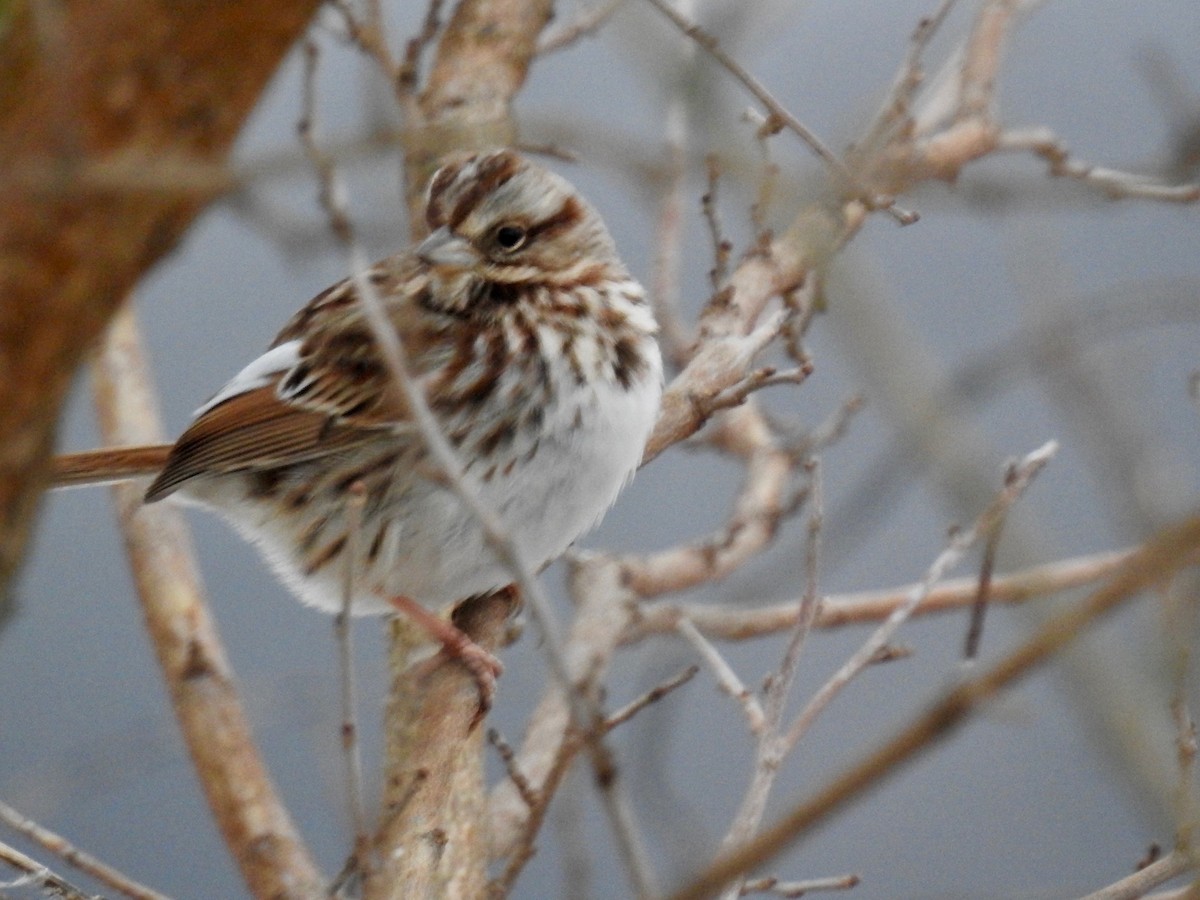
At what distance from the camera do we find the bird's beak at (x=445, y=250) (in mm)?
2777

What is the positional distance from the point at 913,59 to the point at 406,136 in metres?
2.06

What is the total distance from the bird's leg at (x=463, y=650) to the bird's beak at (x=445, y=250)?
0.65m

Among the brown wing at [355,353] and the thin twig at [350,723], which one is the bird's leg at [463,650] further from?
the thin twig at [350,723]

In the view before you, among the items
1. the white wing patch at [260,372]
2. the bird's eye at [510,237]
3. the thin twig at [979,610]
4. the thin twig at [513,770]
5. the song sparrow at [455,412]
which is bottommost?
the thin twig at [979,610]

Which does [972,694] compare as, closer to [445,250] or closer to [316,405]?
[445,250]

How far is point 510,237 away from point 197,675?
3.87ft

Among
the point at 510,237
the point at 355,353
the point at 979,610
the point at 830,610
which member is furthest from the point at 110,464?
the point at 979,610

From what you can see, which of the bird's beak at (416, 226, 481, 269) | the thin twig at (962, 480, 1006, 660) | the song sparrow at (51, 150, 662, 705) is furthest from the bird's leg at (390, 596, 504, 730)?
the thin twig at (962, 480, 1006, 660)

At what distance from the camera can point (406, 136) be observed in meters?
1.36

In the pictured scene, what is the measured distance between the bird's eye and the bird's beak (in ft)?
0.28

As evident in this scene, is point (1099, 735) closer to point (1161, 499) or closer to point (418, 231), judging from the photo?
point (1161, 499)

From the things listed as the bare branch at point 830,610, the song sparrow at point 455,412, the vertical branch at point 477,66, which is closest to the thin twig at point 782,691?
the song sparrow at point 455,412

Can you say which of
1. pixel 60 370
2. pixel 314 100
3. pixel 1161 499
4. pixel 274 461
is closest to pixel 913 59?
pixel 314 100

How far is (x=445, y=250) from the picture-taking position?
279 cm
